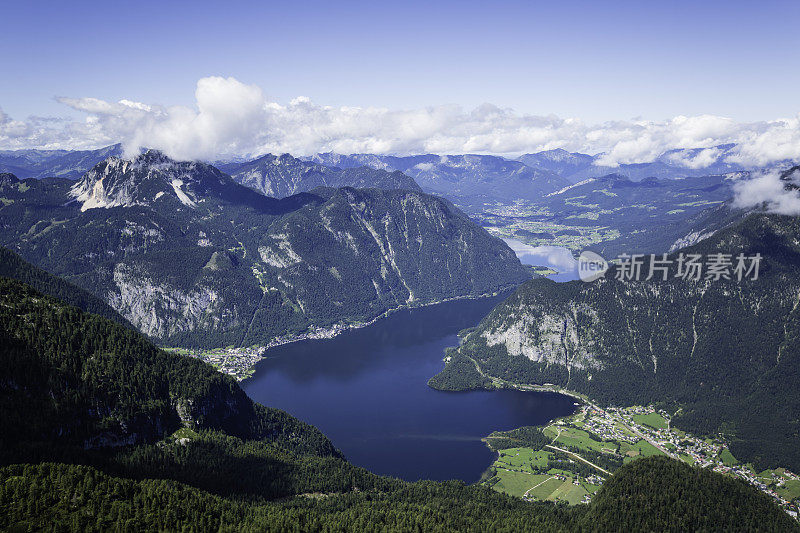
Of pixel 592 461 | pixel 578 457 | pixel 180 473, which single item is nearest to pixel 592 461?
pixel 592 461

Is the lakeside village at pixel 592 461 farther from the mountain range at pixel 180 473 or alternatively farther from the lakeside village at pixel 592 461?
the mountain range at pixel 180 473

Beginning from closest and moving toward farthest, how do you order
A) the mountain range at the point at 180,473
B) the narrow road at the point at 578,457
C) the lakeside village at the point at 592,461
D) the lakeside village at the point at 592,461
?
the mountain range at the point at 180,473 < the lakeside village at the point at 592,461 < the lakeside village at the point at 592,461 < the narrow road at the point at 578,457

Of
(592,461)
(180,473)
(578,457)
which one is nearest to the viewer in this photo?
(180,473)

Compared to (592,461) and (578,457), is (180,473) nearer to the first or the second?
(578,457)

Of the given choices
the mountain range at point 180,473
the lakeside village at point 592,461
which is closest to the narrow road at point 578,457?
the lakeside village at point 592,461

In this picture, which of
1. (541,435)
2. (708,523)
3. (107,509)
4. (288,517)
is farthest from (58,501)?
(541,435)

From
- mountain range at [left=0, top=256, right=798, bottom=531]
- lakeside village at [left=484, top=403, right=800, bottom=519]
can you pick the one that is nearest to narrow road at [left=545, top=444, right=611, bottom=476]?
lakeside village at [left=484, top=403, right=800, bottom=519]

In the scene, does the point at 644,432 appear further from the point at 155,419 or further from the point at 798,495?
the point at 155,419

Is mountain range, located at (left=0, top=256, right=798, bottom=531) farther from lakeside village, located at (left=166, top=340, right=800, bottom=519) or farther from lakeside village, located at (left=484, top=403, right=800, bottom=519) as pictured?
lakeside village, located at (left=166, top=340, right=800, bottom=519)
